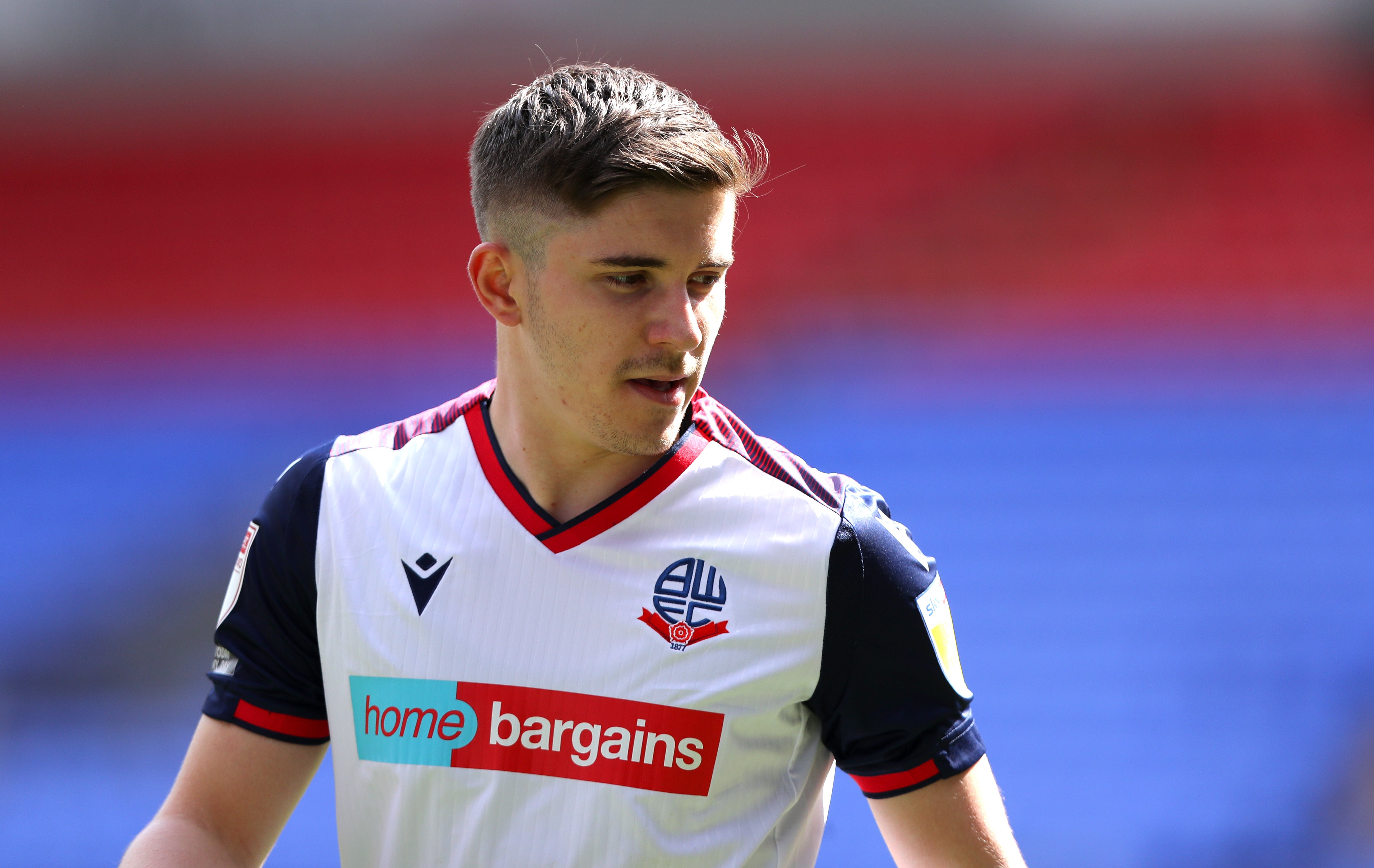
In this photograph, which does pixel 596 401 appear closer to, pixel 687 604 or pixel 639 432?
pixel 639 432

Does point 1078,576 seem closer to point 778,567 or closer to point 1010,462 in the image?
point 1010,462

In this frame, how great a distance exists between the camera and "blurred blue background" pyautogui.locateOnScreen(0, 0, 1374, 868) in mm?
4500

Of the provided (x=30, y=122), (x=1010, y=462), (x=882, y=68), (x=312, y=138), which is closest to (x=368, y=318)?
(x=312, y=138)

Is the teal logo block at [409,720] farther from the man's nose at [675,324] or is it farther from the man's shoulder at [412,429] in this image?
the man's nose at [675,324]

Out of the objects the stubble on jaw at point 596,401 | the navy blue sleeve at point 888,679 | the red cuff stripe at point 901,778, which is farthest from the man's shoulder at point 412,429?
the red cuff stripe at point 901,778

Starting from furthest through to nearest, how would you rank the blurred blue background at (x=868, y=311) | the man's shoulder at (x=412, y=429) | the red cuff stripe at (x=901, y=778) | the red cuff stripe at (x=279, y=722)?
1. the blurred blue background at (x=868, y=311)
2. the man's shoulder at (x=412, y=429)
3. the red cuff stripe at (x=279, y=722)
4. the red cuff stripe at (x=901, y=778)

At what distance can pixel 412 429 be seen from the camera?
1417 mm

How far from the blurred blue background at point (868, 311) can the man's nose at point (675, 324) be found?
3.40 m

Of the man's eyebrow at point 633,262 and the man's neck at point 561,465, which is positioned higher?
the man's eyebrow at point 633,262

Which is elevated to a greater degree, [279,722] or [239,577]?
[239,577]

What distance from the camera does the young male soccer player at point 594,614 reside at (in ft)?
3.93

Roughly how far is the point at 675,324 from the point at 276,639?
600 millimetres

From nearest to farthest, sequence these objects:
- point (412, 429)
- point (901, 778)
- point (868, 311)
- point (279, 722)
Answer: point (901, 778), point (279, 722), point (412, 429), point (868, 311)

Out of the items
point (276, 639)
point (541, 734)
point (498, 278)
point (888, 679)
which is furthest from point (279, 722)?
point (888, 679)
